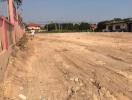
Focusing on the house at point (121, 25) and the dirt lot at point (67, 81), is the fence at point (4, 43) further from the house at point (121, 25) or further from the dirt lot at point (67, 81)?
Result: the house at point (121, 25)

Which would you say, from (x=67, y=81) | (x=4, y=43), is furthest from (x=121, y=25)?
(x=67, y=81)

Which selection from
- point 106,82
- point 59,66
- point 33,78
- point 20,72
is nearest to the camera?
point 106,82

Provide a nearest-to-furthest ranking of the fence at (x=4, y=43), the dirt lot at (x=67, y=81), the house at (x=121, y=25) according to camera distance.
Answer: the dirt lot at (x=67, y=81) < the fence at (x=4, y=43) < the house at (x=121, y=25)

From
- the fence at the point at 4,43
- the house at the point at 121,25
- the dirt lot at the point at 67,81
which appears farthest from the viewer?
the house at the point at 121,25

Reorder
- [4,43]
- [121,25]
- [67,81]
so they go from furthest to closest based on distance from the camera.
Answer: [121,25] → [4,43] → [67,81]

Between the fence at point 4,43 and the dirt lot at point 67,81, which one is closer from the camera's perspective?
the dirt lot at point 67,81

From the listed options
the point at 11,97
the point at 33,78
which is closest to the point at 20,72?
the point at 33,78

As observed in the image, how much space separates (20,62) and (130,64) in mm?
4715

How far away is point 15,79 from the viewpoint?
1110 centimetres

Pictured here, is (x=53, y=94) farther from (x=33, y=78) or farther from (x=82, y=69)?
(x=82, y=69)

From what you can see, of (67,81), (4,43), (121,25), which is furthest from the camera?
(121,25)

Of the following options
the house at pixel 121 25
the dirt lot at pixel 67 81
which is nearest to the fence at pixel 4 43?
the dirt lot at pixel 67 81

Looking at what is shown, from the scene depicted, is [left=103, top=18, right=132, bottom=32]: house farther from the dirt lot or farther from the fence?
the dirt lot

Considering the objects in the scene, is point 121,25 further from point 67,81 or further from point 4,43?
point 67,81
